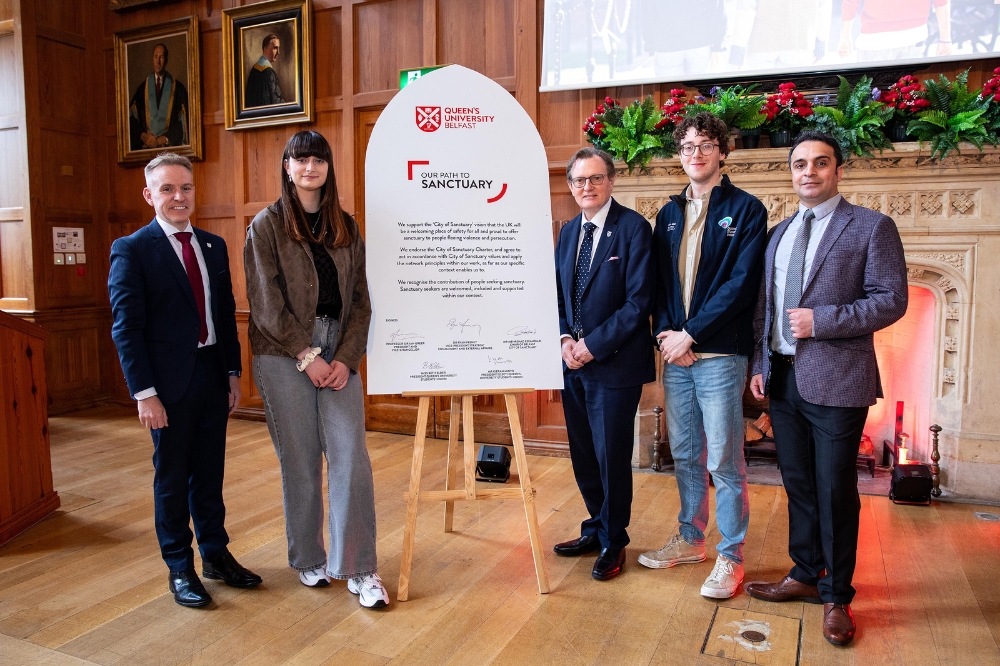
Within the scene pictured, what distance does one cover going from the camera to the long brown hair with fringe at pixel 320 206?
8.25ft

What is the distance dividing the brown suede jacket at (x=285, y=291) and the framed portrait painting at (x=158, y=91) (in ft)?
12.9

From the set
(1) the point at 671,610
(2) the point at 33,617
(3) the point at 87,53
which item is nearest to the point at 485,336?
(1) the point at 671,610

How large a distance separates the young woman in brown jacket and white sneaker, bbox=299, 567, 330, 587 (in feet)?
0.42

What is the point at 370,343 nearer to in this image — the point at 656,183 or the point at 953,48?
the point at 656,183

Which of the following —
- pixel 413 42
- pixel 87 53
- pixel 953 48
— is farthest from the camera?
pixel 87 53

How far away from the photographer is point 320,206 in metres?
2.62

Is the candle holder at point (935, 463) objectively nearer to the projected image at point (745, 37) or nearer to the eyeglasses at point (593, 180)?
the projected image at point (745, 37)

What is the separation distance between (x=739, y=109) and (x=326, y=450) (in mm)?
2899

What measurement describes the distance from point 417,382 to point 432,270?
1.37ft

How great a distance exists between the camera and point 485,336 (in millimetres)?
2676

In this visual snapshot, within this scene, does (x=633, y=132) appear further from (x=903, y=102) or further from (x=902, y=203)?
(x=902, y=203)

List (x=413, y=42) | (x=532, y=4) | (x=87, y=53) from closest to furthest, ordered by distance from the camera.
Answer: (x=532, y=4) → (x=413, y=42) → (x=87, y=53)

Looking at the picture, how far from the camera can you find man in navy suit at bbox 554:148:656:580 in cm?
276

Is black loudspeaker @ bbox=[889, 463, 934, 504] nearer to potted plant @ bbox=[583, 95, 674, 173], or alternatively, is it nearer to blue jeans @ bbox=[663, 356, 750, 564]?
blue jeans @ bbox=[663, 356, 750, 564]
